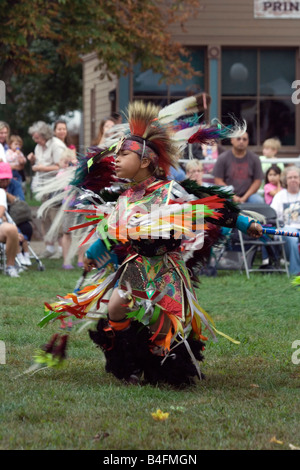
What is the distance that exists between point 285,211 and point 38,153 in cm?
339

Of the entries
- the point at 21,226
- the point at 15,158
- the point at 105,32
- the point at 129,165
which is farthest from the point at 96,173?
the point at 105,32

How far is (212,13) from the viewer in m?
17.9

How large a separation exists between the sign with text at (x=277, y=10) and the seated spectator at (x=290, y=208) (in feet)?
A: 25.0

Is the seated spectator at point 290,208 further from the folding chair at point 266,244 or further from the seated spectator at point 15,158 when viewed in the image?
the seated spectator at point 15,158

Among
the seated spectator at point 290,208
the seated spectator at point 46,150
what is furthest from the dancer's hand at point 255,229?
the seated spectator at point 46,150

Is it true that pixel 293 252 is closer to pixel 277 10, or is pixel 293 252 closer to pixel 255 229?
pixel 255 229

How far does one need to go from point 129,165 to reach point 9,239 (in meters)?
5.53

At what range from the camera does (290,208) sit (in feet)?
35.9

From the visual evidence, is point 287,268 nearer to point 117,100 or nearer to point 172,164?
point 172,164

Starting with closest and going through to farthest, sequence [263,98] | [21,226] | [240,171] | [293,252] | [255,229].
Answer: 1. [255,229]
2. [293,252]
3. [240,171]
4. [21,226]
5. [263,98]

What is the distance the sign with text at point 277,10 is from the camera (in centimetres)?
1781

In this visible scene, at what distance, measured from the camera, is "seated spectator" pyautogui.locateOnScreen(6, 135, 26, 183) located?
12.1 metres

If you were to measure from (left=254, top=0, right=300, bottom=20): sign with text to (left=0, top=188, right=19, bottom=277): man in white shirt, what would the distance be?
9.17 meters
